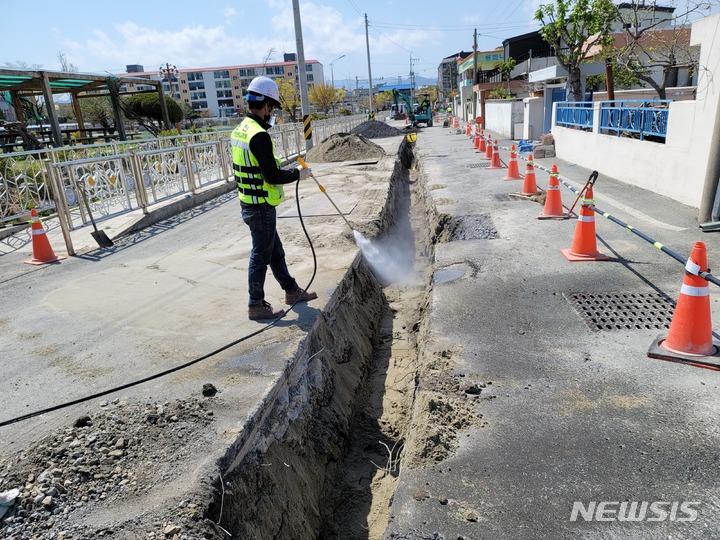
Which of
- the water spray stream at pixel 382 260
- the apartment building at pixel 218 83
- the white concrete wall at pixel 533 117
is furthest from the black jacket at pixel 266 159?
the apartment building at pixel 218 83

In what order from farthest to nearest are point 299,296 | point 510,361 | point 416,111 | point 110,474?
point 416,111, point 299,296, point 510,361, point 110,474

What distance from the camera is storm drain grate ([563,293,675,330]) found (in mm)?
4102

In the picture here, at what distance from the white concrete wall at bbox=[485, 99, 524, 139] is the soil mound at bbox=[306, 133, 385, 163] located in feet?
26.7

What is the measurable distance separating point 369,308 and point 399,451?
2.45 m

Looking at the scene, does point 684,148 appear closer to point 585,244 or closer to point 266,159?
point 585,244

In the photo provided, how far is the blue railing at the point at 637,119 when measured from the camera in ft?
30.2

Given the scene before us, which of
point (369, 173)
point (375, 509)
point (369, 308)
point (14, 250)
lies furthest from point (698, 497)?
point (369, 173)

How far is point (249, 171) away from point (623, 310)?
130 inches

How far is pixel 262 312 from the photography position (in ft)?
14.6

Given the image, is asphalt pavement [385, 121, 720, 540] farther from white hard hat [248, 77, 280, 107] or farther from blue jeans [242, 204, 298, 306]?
white hard hat [248, 77, 280, 107]

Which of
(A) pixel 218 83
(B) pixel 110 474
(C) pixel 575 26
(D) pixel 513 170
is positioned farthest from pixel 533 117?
(A) pixel 218 83

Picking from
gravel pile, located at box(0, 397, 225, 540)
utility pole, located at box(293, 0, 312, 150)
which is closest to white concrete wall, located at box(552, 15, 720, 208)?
gravel pile, located at box(0, 397, 225, 540)

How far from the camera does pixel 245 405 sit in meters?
3.14

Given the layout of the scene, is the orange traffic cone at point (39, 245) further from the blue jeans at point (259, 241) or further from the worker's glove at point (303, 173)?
the worker's glove at point (303, 173)
